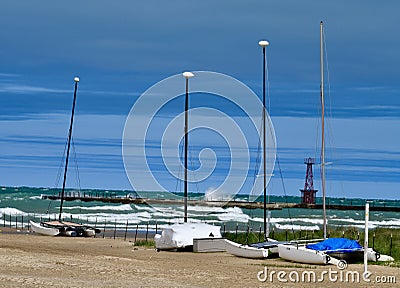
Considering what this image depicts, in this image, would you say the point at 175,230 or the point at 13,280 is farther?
the point at 175,230

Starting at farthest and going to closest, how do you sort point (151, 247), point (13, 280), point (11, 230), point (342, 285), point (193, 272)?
point (11, 230) → point (151, 247) → point (193, 272) → point (342, 285) → point (13, 280)

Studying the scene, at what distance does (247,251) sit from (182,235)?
5.05 m

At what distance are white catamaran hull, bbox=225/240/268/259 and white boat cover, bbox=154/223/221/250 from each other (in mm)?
3143

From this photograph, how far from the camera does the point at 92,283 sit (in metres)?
19.9

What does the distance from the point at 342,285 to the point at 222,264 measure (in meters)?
7.18

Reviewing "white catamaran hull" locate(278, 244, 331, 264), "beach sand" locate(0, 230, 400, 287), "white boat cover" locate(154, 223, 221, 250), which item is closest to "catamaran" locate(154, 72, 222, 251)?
"white boat cover" locate(154, 223, 221, 250)

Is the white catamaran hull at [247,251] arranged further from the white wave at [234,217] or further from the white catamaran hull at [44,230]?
the white wave at [234,217]

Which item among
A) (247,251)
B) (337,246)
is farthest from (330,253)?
(247,251)

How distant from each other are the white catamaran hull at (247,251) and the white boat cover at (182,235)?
314 centimetres

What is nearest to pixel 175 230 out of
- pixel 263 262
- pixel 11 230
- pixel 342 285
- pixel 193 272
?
pixel 263 262

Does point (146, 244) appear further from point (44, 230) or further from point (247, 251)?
point (44, 230)

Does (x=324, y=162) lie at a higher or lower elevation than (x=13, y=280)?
higher

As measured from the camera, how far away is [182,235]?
35281 mm

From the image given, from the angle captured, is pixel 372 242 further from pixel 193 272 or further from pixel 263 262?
pixel 193 272
